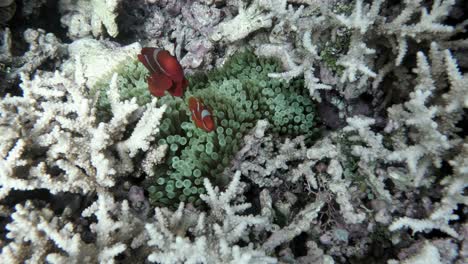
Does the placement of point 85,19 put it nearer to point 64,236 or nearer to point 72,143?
point 72,143

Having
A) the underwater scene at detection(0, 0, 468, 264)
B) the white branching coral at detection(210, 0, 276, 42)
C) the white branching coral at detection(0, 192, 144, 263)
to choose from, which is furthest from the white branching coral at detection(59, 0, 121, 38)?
the white branching coral at detection(0, 192, 144, 263)

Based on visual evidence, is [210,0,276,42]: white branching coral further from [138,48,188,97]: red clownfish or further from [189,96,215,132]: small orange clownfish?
[189,96,215,132]: small orange clownfish

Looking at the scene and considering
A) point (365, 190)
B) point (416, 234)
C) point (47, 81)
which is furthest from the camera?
point (47, 81)

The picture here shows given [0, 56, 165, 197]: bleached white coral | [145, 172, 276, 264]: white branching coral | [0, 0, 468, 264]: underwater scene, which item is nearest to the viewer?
[145, 172, 276, 264]: white branching coral

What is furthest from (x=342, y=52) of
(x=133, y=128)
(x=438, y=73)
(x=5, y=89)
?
(x=5, y=89)

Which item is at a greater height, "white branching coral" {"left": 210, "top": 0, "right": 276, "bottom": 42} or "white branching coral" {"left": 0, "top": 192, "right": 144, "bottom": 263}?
"white branching coral" {"left": 210, "top": 0, "right": 276, "bottom": 42}

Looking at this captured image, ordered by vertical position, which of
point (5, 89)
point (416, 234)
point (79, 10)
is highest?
point (79, 10)

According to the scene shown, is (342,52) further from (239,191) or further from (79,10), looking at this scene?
A: (79,10)
